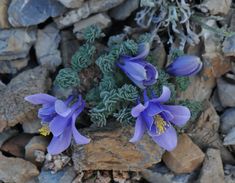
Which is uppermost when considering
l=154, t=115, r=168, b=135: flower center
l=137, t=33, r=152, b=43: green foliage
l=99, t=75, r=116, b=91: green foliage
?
l=137, t=33, r=152, b=43: green foliage

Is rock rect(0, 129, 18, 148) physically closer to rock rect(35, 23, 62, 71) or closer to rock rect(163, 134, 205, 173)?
rock rect(35, 23, 62, 71)

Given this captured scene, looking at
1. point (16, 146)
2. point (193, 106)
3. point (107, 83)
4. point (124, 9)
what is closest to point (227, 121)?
point (193, 106)

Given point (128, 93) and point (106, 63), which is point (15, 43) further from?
point (128, 93)

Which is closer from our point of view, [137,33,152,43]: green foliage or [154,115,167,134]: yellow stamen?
[154,115,167,134]: yellow stamen

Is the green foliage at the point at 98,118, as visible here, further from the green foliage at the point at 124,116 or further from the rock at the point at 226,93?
the rock at the point at 226,93

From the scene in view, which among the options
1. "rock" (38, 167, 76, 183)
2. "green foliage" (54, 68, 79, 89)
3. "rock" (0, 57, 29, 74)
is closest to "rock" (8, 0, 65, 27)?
"rock" (0, 57, 29, 74)

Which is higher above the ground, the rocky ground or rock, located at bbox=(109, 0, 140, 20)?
rock, located at bbox=(109, 0, 140, 20)

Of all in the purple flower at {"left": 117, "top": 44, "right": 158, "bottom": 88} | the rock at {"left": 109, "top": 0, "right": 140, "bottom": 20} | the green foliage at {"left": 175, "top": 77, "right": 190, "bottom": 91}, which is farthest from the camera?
the rock at {"left": 109, "top": 0, "right": 140, "bottom": 20}
